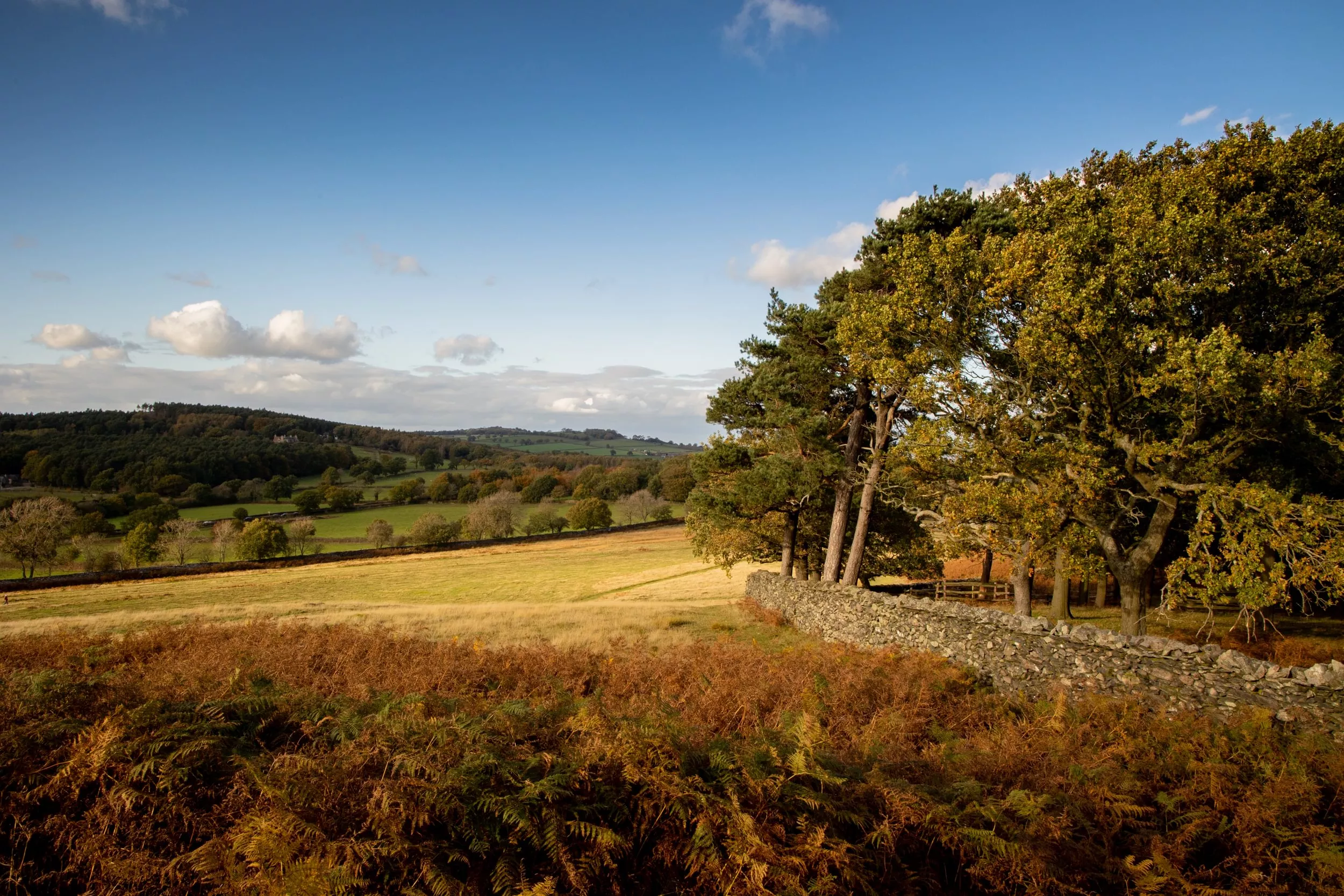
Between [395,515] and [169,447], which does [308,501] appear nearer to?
[395,515]

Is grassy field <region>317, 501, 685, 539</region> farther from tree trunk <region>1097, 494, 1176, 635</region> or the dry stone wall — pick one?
tree trunk <region>1097, 494, 1176, 635</region>

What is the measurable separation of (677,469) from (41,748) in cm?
10980

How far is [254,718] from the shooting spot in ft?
18.5

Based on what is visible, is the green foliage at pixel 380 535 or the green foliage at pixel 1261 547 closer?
the green foliage at pixel 1261 547

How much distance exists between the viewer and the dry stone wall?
8.82 meters

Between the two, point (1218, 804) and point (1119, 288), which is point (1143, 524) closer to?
point (1119, 288)

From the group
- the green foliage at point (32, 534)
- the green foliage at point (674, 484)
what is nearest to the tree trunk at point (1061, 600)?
the green foliage at point (32, 534)

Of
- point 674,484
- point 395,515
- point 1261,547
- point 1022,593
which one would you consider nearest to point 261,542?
point 395,515

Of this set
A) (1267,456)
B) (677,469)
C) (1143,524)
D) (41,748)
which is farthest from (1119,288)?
(677,469)

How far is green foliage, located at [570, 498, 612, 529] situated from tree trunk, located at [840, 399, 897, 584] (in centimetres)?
6772

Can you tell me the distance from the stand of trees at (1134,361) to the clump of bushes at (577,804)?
652cm

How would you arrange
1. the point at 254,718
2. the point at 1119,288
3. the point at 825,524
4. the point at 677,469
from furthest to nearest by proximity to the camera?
1. the point at 677,469
2. the point at 825,524
3. the point at 1119,288
4. the point at 254,718

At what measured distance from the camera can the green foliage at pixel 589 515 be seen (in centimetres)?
8625

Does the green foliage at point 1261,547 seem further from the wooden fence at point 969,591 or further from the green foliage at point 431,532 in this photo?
the green foliage at point 431,532
